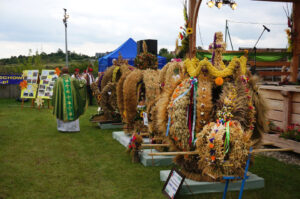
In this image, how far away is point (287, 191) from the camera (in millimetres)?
4504

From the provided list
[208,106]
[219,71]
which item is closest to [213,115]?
[208,106]

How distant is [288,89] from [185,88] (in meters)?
3.10

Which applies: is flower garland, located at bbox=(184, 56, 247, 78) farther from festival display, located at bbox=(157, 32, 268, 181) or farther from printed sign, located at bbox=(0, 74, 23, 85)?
printed sign, located at bbox=(0, 74, 23, 85)

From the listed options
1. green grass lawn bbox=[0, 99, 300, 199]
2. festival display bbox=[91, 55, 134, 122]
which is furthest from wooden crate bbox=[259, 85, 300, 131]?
festival display bbox=[91, 55, 134, 122]

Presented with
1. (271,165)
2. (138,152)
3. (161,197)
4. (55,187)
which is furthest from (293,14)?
(55,187)

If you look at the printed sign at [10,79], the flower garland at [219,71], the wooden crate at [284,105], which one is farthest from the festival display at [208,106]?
the printed sign at [10,79]

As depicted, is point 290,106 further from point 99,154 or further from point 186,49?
point 99,154

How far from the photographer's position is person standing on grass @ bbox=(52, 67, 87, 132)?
920cm

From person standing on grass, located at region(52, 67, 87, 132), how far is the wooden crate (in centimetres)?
514

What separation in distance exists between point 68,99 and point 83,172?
165 inches

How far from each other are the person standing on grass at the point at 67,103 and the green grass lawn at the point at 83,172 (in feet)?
2.71

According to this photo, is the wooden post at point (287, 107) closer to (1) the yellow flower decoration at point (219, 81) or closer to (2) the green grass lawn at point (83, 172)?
(2) the green grass lawn at point (83, 172)

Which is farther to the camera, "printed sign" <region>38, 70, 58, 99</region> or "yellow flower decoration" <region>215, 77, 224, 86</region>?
"printed sign" <region>38, 70, 58, 99</region>

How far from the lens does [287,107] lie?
6.59 meters
